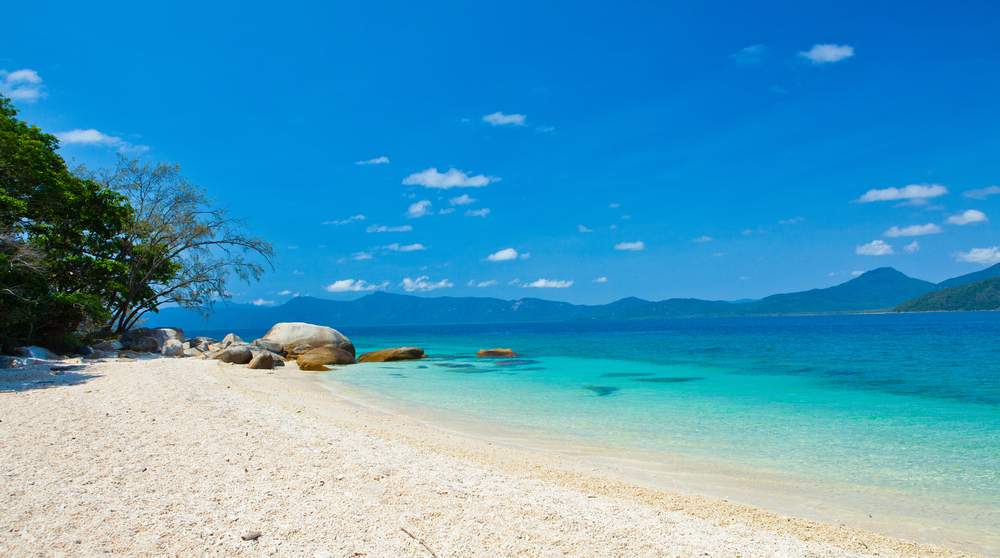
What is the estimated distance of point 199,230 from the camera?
3098cm

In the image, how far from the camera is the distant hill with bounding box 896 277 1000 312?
490ft

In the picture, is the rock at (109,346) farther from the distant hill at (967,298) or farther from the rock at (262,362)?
the distant hill at (967,298)

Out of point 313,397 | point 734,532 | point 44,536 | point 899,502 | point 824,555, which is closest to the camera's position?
point 44,536

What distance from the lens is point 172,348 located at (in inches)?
1105

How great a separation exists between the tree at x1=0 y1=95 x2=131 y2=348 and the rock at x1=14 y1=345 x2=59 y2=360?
51 cm

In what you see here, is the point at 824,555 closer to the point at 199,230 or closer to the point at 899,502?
the point at 899,502

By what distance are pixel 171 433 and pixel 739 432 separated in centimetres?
1072

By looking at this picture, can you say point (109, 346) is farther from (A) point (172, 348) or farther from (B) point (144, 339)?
(A) point (172, 348)

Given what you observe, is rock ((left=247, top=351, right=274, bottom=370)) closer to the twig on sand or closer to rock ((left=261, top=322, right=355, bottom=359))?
rock ((left=261, top=322, right=355, bottom=359))

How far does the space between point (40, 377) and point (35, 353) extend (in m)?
6.13

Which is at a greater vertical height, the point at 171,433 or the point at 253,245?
the point at 253,245

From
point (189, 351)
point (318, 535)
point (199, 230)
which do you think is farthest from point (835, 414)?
point (199, 230)

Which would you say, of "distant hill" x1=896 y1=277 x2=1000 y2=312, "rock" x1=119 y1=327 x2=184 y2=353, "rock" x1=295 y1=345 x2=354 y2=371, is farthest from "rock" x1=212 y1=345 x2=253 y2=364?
"distant hill" x1=896 y1=277 x2=1000 y2=312

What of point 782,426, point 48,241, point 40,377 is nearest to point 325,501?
point 782,426
